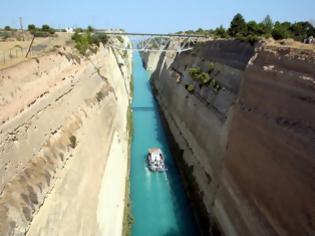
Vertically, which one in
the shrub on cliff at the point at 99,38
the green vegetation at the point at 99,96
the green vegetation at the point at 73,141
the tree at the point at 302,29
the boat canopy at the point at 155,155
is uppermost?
the tree at the point at 302,29

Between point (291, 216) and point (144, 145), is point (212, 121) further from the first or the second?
point (291, 216)

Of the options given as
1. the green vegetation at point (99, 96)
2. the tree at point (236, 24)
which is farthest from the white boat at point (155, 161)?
the tree at point (236, 24)

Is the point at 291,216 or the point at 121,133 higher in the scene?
the point at 291,216

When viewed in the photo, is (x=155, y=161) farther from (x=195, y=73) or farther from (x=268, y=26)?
(x=268, y=26)

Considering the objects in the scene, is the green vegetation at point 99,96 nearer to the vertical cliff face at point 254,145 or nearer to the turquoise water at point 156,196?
the turquoise water at point 156,196

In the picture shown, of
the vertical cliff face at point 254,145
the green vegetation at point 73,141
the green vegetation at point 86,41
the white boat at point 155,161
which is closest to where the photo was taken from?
the vertical cliff face at point 254,145

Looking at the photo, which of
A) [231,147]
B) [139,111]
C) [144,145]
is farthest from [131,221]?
[139,111]

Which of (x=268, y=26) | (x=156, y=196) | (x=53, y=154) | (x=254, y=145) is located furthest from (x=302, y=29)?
(x=53, y=154)
